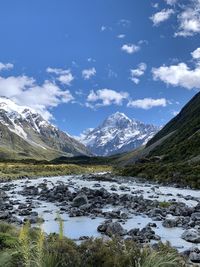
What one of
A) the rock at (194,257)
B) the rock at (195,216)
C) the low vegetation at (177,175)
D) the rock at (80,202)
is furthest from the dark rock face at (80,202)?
the low vegetation at (177,175)

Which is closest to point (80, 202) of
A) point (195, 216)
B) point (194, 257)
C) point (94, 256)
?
point (195, 216)

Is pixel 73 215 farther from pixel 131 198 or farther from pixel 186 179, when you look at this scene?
pixel 186 179

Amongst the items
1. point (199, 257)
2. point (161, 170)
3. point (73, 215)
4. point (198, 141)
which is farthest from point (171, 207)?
point (198, 141)

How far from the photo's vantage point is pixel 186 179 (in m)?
62.2

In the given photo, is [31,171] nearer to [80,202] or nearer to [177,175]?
[177,175]

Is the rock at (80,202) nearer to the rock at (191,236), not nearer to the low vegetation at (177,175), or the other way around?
the rock at (191,236)

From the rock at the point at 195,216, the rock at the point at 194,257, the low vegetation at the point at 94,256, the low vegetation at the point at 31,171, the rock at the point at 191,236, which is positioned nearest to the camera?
the low vegetation at the point at 94,256

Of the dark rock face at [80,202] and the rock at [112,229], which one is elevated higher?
the dark rock face at [80,202]

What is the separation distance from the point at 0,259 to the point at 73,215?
20.0 metres

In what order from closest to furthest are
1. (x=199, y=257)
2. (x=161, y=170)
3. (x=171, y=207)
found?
(x=199, y=257) → (x=171, y=207) → (x=161, y=170)

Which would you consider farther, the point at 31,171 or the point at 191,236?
the point at 31,171

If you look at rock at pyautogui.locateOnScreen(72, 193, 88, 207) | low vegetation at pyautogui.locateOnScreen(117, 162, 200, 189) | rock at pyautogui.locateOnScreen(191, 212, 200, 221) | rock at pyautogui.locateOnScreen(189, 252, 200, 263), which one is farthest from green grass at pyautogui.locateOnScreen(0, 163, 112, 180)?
rock at pyautogui.locateOnScreen(189, 252, 200, 263)

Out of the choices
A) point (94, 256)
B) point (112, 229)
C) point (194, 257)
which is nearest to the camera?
point (94, 256)

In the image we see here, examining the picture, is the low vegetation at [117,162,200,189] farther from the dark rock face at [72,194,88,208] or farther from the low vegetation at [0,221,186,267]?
the low vegetation at [0,221,186,267]
